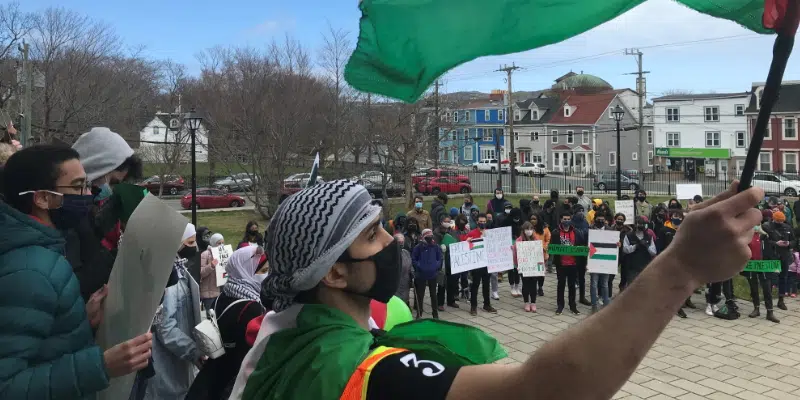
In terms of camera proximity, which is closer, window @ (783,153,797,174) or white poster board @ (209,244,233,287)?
white poster board @ (209,244,233,287)

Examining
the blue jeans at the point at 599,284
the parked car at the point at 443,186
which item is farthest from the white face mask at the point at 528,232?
the parked car at the point at 443,186

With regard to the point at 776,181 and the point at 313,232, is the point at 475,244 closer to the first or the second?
the point at 313,232

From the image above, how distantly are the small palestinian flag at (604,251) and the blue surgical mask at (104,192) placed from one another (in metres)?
9.02

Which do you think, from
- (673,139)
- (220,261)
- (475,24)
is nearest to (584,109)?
(673,139)

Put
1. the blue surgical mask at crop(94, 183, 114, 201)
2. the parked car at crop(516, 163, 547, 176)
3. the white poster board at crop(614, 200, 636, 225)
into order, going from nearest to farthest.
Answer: the blue surgical mask at crop(94, 183, 114, 201), the white poster board at crop(614, 200, 636, 225), the parked car at crop(516, 163, 547, 176)

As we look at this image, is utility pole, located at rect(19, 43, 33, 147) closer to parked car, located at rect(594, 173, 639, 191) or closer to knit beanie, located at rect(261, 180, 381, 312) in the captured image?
knit beanie, located at rect(261, 180, 381, 312)

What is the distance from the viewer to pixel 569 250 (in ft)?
35.6

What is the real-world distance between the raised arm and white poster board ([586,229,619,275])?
10.1 metres

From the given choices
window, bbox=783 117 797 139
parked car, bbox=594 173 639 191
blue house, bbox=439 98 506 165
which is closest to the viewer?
blue house, bbox=439 98 506 165

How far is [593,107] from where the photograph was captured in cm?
6316

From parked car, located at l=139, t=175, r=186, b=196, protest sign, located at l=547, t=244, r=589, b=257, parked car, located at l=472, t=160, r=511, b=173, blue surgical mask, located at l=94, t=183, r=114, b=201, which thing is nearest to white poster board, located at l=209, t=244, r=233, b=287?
blue surgical mask, located at l=94, t=183, r=114, b=201

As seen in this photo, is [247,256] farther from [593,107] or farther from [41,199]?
[593,107]

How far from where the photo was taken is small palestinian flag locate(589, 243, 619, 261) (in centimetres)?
1074

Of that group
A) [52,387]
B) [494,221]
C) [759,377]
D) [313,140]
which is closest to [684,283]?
[52,387]
